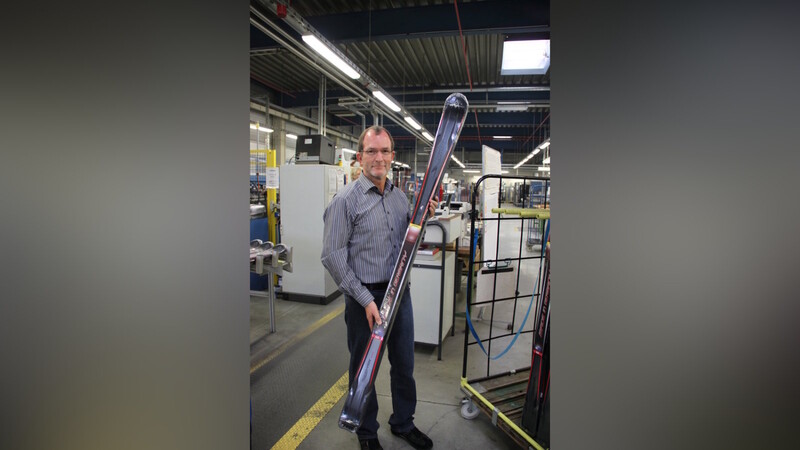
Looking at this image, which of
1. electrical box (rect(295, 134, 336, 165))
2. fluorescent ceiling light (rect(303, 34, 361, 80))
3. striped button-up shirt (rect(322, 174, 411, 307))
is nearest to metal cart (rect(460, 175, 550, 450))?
striped button-up shirt (rect(322, 174, 411, 307))

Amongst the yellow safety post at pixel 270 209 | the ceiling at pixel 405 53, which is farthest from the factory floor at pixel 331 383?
the ceiling at pixel 405 53

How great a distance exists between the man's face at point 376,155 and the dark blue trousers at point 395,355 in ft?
1.89

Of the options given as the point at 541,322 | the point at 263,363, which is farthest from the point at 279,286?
the point at 541,322

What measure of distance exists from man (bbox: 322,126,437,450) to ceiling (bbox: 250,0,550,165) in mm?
2670

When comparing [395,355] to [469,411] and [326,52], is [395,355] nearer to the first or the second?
[469,411]

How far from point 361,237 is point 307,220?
262 centimetres

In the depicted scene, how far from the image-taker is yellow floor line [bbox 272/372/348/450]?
1.87 metres

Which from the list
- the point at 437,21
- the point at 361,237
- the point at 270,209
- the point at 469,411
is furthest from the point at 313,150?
the point at 469,411

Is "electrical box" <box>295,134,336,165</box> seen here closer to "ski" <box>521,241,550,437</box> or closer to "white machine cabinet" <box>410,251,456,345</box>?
"white machine cabinet" <box>410,251,456,345</box>

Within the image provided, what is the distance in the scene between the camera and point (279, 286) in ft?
14.9

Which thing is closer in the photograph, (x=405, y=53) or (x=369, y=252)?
(x=369, y=252)

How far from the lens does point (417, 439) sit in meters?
1.84
